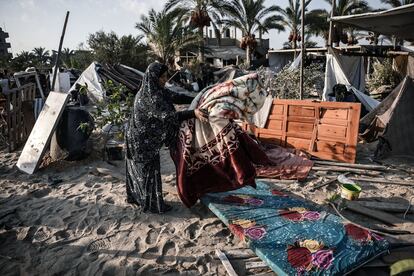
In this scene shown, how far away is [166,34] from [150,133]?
15365 mm

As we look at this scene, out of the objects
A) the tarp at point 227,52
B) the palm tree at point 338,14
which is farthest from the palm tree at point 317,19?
the tarp at point 227,52

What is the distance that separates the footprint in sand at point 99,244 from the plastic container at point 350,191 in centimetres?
300

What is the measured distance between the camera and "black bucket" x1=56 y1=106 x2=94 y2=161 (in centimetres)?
561

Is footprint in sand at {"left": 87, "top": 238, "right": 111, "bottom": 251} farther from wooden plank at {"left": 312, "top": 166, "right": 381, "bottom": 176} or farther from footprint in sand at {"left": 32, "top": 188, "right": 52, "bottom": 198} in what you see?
wooden plank at {"left": 312, "top": 166, "right": 381, "bottom": 176}

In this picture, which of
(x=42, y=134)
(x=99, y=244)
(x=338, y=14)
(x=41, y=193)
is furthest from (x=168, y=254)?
(x=338, y=14)

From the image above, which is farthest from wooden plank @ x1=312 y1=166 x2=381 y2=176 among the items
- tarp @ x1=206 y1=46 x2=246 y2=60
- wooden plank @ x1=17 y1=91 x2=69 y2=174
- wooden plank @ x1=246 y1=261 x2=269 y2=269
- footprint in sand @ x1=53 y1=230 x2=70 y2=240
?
tarp @ x1=206 y1=46 x2=246 y2=60

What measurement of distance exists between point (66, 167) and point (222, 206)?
327 centimetres

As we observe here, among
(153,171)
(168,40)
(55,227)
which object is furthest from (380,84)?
(55,227)

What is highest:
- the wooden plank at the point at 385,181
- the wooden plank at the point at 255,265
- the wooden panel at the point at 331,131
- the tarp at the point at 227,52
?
the tarp at the point at 227,52

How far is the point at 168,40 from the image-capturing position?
1786 centimetres

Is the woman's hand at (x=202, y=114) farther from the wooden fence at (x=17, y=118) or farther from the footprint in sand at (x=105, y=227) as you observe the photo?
the wooden fence at (x=17, y=118)

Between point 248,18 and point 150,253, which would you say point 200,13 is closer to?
point 248,18

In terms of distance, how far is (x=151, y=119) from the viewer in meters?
3.47

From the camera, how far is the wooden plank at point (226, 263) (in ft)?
8.75
